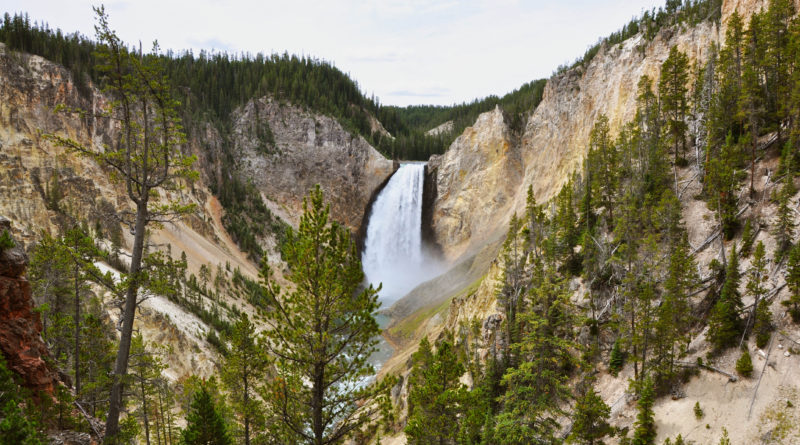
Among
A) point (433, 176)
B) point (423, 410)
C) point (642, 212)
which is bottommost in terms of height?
point (423, 410)

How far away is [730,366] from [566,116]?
2090 inches

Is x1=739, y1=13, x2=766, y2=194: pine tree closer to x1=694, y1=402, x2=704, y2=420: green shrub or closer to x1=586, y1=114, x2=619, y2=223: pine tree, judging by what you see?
x1=586, y1=114, x2=619, y2=223: pine tree

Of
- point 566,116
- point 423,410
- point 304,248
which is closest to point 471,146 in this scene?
point 566,116

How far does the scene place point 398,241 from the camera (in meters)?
82.2

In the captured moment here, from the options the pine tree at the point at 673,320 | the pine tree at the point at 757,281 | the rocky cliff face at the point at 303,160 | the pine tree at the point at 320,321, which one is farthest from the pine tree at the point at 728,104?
the rocky cliff face at the point at 303,160

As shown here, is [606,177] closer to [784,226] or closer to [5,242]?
[784,226]

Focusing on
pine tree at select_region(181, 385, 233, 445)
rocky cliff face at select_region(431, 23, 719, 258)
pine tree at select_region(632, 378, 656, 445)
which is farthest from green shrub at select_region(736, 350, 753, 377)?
rocky cliff face at select_region(431, 23, 719, 258)

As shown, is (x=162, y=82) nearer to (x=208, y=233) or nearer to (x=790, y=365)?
(x=790, y=365)

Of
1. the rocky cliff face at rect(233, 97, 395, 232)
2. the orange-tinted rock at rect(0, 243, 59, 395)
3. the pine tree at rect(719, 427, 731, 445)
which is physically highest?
the rocky cliff face at rect(233, 97, 395, 232)

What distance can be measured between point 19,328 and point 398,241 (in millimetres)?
72456

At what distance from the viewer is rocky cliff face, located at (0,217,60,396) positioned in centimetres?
1001

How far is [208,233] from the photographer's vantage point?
6731 cm

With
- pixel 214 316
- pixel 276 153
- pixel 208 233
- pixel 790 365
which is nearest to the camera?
pixel 790 365

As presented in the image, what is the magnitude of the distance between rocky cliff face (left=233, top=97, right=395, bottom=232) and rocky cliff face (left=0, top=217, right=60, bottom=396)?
75903 millimetres
